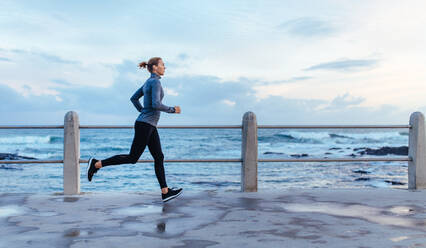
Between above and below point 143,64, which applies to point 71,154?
below

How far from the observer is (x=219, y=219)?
5.27 metres

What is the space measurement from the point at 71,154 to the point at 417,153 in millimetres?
5991

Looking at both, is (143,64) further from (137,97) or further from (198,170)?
(198,170)

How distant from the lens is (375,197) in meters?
7.01

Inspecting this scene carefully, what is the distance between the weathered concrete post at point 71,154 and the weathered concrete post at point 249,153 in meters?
2.73

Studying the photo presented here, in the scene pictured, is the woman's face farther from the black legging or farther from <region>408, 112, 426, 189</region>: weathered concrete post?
<region>408, 112, 426, 189</region>: weathered concrete post

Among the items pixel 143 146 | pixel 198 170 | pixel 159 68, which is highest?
pixel 159 68

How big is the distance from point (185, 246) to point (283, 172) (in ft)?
65.0

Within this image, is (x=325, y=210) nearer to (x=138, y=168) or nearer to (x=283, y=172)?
(x=283, y=172)

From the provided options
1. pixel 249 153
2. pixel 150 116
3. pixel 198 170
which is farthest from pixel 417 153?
pixel 198 170

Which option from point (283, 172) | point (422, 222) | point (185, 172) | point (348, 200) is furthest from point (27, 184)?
point (422, 222)

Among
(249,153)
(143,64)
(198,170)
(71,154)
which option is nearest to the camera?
(143,64)

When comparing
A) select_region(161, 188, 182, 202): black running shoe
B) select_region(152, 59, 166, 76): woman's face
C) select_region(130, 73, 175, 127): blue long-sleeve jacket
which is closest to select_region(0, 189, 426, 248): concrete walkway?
select_region(161, 188, 182, 202): black running shoe

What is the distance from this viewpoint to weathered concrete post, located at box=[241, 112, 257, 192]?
7508 millimetres
